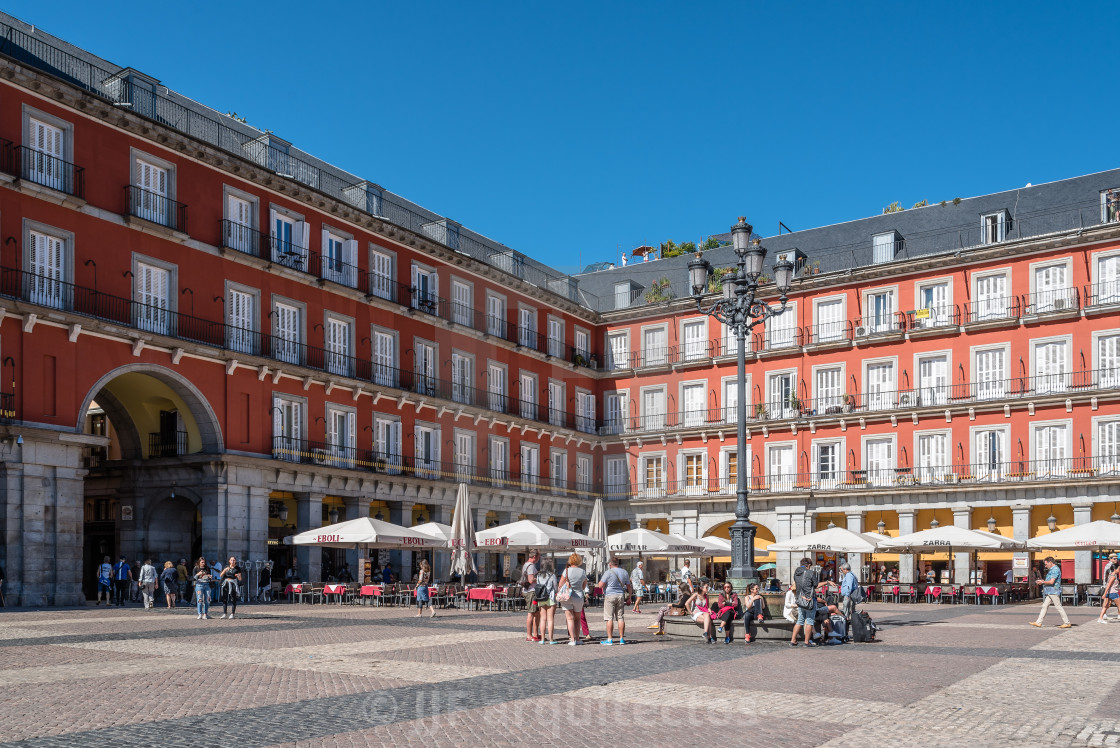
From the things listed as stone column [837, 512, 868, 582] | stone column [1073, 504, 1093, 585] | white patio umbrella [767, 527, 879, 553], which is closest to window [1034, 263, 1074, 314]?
stone column [1073, 504, 1093, 585]

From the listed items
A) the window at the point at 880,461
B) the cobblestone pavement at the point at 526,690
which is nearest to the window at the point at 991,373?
the window at the point at 880,461

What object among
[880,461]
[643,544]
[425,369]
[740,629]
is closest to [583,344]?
[425,369]

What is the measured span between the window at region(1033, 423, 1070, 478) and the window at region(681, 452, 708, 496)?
45.8ft

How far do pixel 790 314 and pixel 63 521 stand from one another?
1234 inches

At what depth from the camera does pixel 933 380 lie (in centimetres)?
→ 4428

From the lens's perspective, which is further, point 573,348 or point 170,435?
point 573,348

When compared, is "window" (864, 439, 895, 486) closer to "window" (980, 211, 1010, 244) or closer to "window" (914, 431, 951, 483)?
"window" (914, 431, 951, 483)

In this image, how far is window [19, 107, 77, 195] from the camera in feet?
91.5

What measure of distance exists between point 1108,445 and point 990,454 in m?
4.19

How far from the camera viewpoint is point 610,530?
176ft

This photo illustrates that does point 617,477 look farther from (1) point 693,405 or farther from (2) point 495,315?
(2) point 495,315

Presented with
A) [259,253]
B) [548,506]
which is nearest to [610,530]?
[548,506]

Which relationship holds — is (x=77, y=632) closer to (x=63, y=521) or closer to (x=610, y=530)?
(x=63, y=521)

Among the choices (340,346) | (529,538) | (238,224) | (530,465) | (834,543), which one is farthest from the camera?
(530,465)
